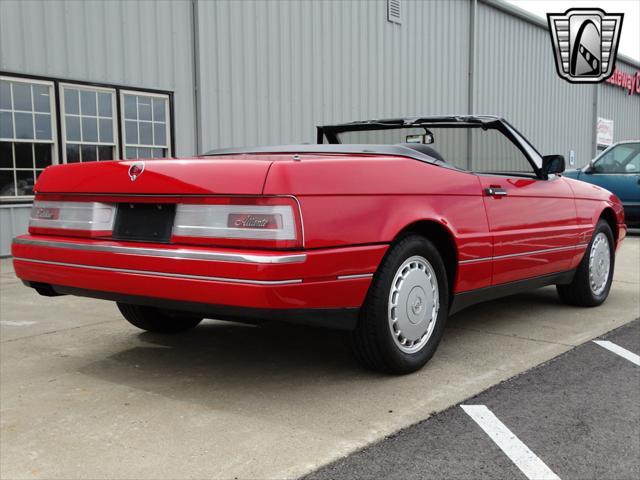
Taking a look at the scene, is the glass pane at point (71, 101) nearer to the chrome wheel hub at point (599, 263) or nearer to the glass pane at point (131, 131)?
the glass pane at point (131, 131)

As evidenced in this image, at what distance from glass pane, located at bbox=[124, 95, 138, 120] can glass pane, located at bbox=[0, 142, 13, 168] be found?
174 centimetres

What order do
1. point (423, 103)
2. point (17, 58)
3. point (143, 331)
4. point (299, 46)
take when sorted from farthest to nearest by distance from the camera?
point (423, 103) < point (299, 46) < point (17, 58) < point (143, 331)

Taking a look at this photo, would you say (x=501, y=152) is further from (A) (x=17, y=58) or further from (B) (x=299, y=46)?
(B) (x=299, y=46)

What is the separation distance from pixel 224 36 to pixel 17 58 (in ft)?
11.2

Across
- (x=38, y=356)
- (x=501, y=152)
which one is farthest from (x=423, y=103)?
(x=38, y=356)

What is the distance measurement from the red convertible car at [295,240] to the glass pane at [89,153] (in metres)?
6.12

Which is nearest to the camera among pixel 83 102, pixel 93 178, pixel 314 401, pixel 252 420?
pixel 252 420

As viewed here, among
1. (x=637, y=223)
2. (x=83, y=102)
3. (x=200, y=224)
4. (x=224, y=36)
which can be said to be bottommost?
(x=637, y=223)

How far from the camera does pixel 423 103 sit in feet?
50.0

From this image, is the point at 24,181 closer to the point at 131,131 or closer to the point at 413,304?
the point at 131,131

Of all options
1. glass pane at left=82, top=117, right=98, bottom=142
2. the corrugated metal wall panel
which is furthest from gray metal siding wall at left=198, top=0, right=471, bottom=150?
glass pane at left=82, top=117, right=98, bottom=142

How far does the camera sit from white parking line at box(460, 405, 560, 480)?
2201 mm

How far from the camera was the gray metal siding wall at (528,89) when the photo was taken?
1721 cm

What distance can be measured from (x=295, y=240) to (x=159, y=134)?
320 inches
